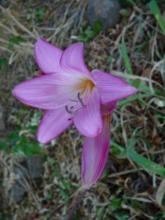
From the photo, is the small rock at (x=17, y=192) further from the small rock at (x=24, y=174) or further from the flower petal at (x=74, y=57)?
the flower petal at (x=74, y=57)

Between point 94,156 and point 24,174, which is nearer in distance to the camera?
point 94,156

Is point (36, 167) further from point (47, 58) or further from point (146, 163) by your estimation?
point (47, 58)

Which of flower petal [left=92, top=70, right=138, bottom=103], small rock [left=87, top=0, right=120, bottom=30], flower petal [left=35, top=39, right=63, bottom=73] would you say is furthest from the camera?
small rock [left=87, top=0, right=120, bottom=30]

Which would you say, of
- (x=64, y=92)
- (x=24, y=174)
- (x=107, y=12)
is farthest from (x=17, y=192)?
(x=64, y=92)

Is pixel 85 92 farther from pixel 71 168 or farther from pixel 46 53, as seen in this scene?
pixel 71 168

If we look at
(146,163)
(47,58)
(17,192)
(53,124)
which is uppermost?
(47,58)

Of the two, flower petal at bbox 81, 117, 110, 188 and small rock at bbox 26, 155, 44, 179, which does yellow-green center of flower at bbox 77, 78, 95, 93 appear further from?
small rock at bbox 26, 155, 44, 179

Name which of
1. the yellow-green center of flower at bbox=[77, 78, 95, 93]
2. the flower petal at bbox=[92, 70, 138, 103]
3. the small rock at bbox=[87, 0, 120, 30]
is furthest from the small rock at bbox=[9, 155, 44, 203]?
the flower petal at bbox=[92, 70, 138, 103]
